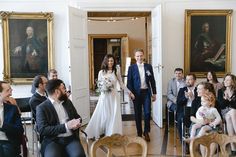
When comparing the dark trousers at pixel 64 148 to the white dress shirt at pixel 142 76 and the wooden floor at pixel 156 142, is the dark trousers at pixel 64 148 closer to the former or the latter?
the wooden floor at pixel 156 142

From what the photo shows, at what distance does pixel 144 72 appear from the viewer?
17.8 ft

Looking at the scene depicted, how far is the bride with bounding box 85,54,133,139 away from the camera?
5289 mm

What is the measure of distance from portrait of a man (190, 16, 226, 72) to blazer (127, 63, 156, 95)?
1.79m

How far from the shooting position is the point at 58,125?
10.7ft

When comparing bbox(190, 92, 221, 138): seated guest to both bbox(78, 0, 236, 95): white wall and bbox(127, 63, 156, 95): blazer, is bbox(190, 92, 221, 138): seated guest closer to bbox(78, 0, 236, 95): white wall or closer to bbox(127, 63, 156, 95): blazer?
bbox(127, 63, 156, 95): blazer

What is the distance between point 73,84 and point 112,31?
8098 mm

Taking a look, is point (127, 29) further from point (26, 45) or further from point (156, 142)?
point (156, 142)

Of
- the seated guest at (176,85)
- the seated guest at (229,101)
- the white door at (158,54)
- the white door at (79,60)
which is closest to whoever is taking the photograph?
the seated guest at (229,101)

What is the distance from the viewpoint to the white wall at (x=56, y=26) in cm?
662

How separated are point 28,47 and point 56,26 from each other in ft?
2.38

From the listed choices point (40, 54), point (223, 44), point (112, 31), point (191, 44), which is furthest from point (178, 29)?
point (112, 31)

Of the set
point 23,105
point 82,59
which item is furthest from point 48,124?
point 82,59

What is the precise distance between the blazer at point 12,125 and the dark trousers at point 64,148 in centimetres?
38

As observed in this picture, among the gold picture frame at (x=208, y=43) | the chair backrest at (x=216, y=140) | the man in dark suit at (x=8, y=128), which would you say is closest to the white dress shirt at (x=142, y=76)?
the gold picture frame at (x=208, y=43)
